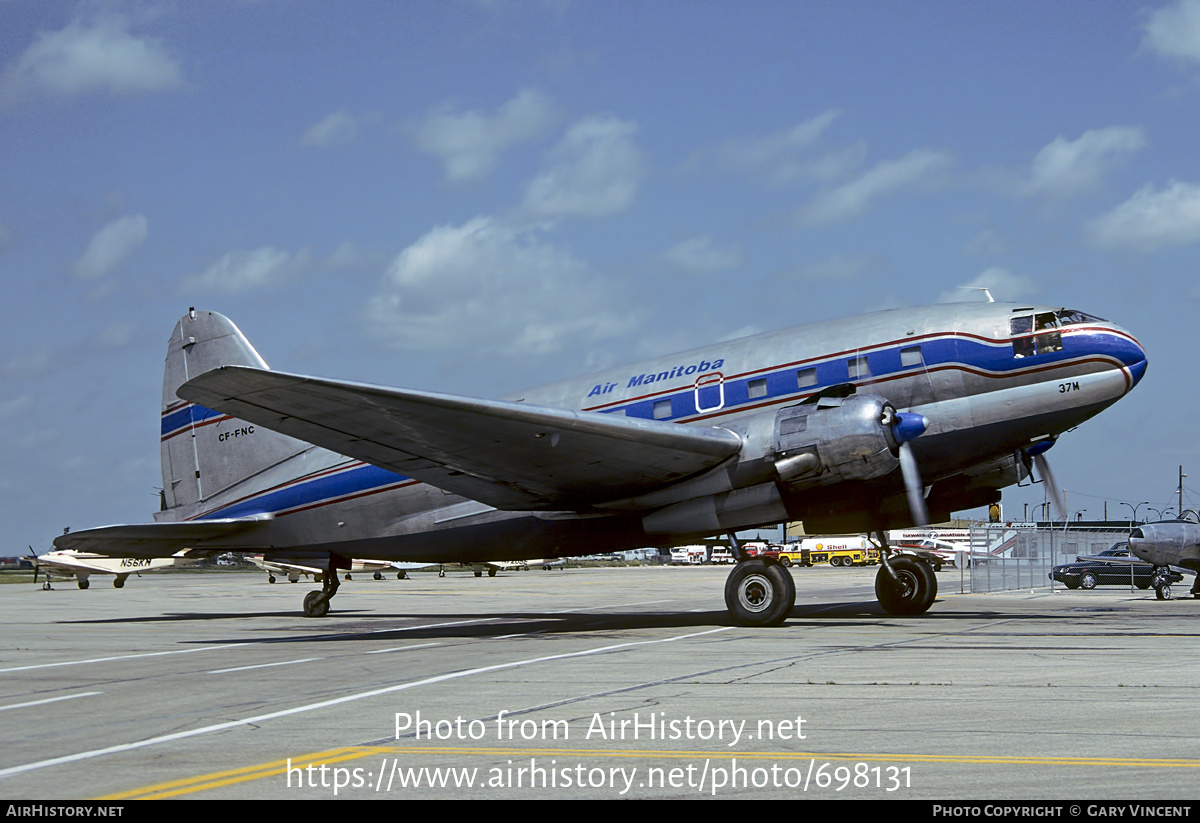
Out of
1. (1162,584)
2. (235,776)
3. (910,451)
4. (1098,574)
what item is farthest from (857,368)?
(1098,574)

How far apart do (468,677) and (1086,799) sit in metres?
7.85

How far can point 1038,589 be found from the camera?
4647 centimetres

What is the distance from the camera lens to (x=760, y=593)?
19.0 m

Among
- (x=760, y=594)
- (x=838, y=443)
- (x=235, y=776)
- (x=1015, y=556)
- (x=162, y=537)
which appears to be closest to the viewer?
(x=235, y=776)

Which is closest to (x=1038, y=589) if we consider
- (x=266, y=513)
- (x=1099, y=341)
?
(x=1099, y=341)

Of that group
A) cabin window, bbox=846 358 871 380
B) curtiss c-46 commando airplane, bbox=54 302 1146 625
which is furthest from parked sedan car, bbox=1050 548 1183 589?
cabin window, bbox=846 358 871 380

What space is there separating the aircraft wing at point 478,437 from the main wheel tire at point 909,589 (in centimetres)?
624

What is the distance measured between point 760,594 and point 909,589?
517cm

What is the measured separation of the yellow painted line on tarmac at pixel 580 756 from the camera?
6.53m

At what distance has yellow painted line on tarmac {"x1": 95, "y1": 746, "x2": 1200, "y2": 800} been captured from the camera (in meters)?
6.53

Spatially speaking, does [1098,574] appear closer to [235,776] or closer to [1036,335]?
[1036,335]

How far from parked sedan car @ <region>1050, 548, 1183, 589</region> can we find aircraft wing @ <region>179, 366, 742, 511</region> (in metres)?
32.5

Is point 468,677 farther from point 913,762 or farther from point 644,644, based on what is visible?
point 913,762
